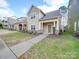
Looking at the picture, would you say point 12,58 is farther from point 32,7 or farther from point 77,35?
point 32,7

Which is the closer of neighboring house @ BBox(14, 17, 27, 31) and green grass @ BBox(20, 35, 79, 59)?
green grass @ BBox(20, 35, 79, 59)

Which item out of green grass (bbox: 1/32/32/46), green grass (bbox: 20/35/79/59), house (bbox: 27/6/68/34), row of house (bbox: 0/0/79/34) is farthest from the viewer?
row of house (bbox: 0/0/79/34)

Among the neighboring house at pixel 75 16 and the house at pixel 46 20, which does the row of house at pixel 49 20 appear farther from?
the neighboring house at pixel 75 16

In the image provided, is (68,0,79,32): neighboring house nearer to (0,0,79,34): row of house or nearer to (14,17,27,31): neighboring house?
(0,0,79,34): row of house

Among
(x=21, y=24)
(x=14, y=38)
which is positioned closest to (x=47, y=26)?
(x=14, y=38)

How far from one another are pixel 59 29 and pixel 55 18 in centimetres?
220

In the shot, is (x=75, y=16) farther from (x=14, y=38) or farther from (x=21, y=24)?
(x=21, y=24)

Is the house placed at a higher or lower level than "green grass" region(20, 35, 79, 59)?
higher

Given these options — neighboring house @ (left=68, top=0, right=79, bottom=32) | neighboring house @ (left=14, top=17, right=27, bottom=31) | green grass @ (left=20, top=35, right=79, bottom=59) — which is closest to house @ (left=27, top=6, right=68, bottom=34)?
neighboring house @ (left=68, top=0, right=79, bottom=32)

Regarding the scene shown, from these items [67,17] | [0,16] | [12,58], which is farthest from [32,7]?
[0,16]

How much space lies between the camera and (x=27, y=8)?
95.7 feet

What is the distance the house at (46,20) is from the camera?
837 inches

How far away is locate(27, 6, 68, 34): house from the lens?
69.8 feet

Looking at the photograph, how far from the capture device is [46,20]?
22.9m
